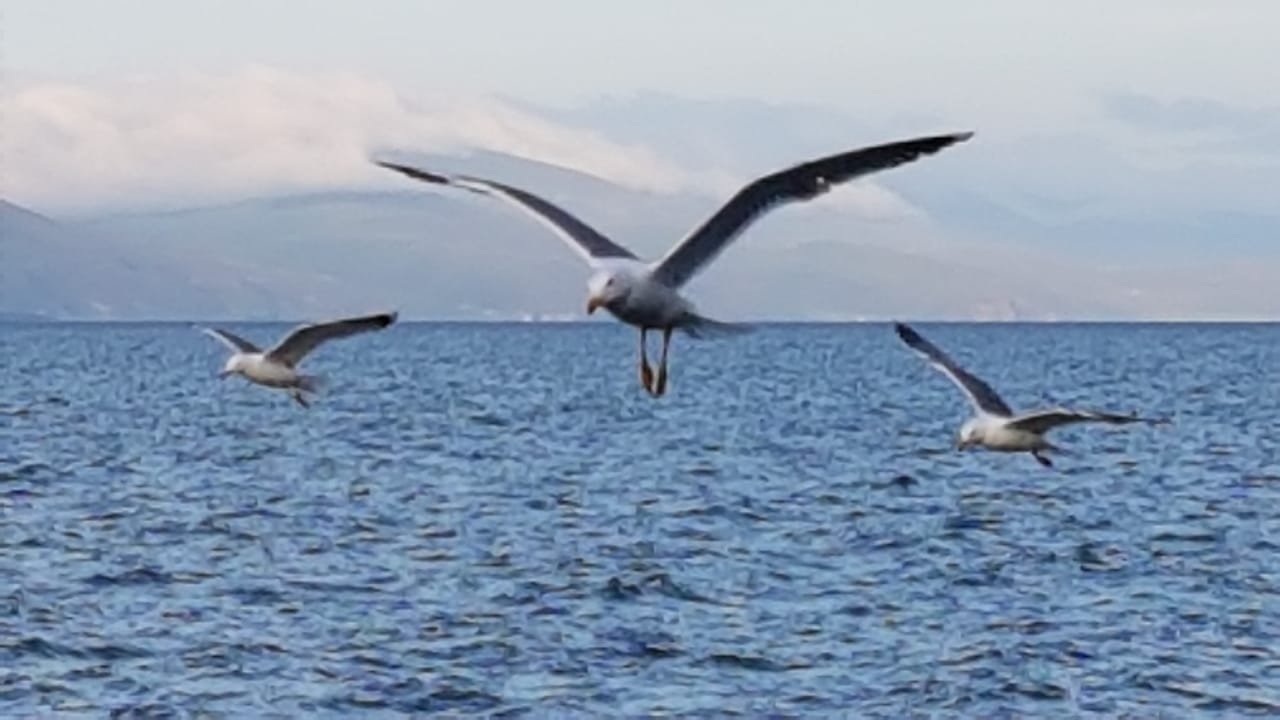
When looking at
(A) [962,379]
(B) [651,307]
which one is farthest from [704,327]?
(A) [962,379]

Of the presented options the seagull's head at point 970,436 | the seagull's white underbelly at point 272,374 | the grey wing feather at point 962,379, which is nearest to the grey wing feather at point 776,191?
the grey wing feather at point 962,379

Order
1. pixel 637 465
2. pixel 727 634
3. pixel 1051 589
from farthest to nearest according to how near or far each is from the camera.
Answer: pixel 637 465
pixel 1051 589
pixel 727 634

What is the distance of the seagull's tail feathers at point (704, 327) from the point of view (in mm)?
18375

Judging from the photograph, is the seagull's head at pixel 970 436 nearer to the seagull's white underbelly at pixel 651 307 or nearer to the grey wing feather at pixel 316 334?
the grey wing feather at pixel 316 334

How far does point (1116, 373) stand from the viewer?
121875 millimetres

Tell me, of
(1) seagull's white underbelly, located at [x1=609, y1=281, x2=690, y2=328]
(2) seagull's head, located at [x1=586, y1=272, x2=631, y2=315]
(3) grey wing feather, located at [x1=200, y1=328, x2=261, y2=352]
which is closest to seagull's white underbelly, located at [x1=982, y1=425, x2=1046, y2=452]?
(1) seagull's white underbelly, located at [x1=609, y1=281, x2=690, y2=328]

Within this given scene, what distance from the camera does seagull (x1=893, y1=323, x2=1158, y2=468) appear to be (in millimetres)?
24641

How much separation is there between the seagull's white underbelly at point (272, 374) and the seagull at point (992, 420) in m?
6.58

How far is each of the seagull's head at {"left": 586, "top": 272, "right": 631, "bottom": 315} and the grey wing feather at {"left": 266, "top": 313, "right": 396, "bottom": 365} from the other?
4.88 m

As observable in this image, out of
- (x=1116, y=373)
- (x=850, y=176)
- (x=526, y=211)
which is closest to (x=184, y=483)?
(x=526, y=211)

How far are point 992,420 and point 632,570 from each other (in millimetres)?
10238

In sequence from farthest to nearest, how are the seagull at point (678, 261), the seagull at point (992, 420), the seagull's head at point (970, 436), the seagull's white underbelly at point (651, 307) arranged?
the seagull's head at point (970, 436) < the seagull at point (992, 420) < the seagull's white underbelly at point (651, 307) < the seagull at point (678, 261)

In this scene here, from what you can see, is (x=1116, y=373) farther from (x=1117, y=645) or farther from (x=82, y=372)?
(x=1117, y=645)

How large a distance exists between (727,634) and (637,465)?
2651 cm
